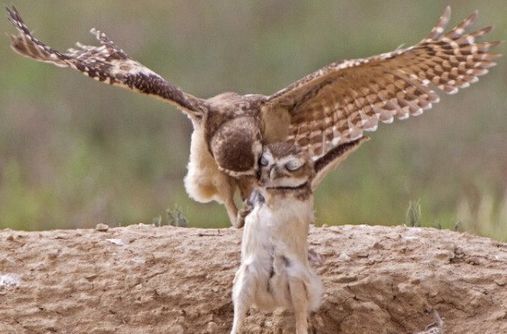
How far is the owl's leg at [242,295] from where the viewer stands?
7520mm

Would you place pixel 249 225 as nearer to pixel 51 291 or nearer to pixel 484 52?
pixel 51 291

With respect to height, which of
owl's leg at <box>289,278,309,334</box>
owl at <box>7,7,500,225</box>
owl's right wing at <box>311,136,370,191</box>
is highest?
owl at <box>7,7,500,225</box>

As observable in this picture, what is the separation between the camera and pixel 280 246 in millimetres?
7520

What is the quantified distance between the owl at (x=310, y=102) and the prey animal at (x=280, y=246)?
3.14ft

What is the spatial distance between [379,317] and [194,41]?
960cm

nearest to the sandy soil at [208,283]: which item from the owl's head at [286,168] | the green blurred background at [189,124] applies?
the owl's head at [286,168]

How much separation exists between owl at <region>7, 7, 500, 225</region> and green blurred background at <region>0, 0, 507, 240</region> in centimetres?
92

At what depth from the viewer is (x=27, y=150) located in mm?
14367

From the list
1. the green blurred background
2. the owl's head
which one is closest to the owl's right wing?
the owl's head

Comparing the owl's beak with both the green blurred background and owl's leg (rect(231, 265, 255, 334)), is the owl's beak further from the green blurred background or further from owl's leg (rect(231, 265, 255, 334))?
the green blurred background

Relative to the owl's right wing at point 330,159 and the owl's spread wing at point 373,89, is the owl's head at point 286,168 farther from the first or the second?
the owl's spread wing at point 373,89

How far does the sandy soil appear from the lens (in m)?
7.84

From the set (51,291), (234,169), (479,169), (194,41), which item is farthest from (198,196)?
(194,41)

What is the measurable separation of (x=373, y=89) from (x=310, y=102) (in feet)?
1.16
